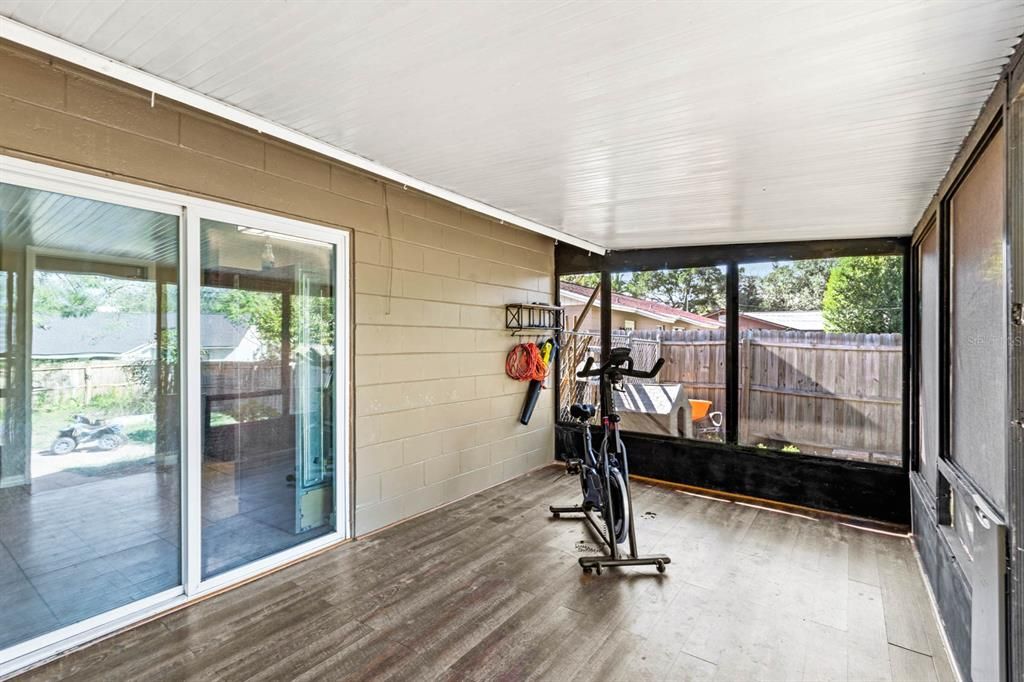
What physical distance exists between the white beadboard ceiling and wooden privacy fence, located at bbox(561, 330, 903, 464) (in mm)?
1660

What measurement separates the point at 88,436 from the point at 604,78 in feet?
9.25

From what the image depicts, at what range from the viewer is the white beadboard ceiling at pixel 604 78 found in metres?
1.53

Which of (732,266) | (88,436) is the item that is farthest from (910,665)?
(88,436)

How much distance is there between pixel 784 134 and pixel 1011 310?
3.93 feet

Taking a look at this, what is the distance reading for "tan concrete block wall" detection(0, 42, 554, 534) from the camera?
2240 mm

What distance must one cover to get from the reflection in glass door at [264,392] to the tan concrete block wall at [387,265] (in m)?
0.23

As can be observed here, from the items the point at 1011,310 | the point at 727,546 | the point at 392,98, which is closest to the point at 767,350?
the point at 727,546

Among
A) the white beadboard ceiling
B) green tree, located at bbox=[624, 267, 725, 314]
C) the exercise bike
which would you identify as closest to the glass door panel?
the white beadboard ceiling

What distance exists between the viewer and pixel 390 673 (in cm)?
215

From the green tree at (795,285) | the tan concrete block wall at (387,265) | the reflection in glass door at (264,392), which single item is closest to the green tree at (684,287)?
the green tree at (795,285)

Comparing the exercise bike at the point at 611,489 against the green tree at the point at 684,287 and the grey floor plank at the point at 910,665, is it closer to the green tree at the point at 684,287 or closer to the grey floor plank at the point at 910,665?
the grey floor plank at the point at 910,665

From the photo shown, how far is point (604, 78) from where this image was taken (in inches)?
74.5

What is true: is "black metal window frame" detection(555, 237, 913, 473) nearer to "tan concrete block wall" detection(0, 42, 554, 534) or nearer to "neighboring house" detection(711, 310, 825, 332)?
"neighboring house" detection(711, 310, 825, 332)

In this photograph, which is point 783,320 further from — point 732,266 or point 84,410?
point 84,410
